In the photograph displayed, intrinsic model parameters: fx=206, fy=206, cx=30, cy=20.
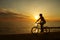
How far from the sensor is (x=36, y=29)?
558 inches
